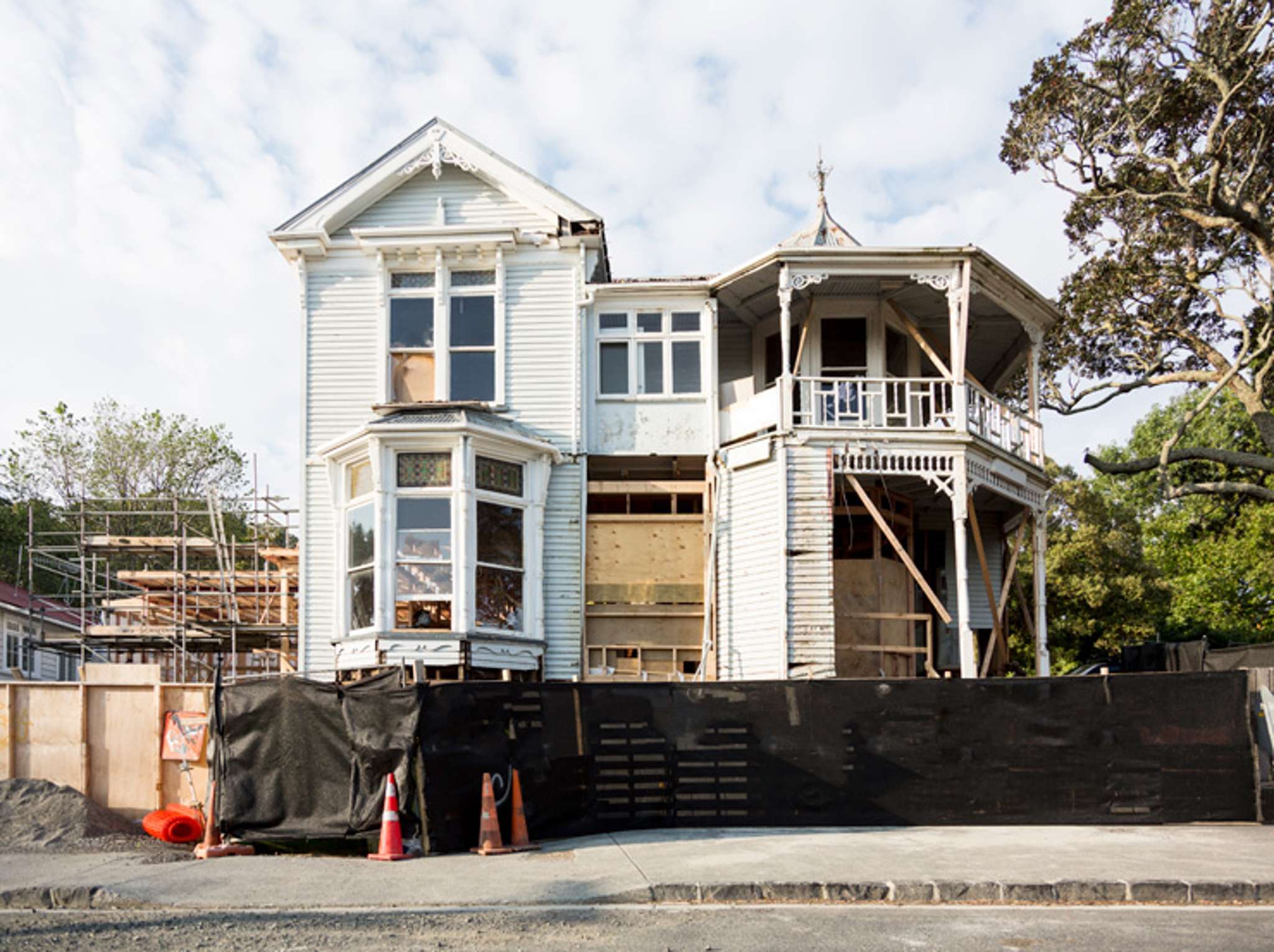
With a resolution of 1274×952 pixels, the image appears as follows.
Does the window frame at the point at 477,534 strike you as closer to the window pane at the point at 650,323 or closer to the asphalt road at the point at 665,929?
the window pane at the point at 650,323

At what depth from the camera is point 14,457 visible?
4822 cm

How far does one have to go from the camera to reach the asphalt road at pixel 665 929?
752cm

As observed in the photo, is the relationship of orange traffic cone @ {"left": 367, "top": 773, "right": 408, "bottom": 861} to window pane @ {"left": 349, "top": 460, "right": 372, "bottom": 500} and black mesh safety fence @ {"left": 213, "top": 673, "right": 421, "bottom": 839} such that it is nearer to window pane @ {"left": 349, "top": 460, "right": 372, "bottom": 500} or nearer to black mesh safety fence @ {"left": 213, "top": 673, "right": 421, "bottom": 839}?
black mesh safety fence @ {"left": 213, "top": 673, "right": 421, "bottom": 839}

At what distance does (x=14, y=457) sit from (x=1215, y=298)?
43091mm

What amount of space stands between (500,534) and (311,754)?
7105 mm

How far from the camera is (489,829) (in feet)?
37.5

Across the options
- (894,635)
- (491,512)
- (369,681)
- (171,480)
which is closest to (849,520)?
(894,635)

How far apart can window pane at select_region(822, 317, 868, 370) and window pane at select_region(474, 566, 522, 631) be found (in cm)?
638

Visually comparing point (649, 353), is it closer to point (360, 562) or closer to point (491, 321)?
point (491, 321)

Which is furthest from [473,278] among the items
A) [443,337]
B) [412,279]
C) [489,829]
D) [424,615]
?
[489,829]

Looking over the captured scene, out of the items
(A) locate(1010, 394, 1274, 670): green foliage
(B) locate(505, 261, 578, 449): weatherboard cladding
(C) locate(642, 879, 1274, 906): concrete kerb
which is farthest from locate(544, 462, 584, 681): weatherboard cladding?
(A) locate(1010, 394, 1274, 670): green foliage

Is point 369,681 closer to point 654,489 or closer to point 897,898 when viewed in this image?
point 897,898

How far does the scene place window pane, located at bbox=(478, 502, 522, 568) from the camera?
60.5 feet

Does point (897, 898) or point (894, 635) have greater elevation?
point (894, 635)
